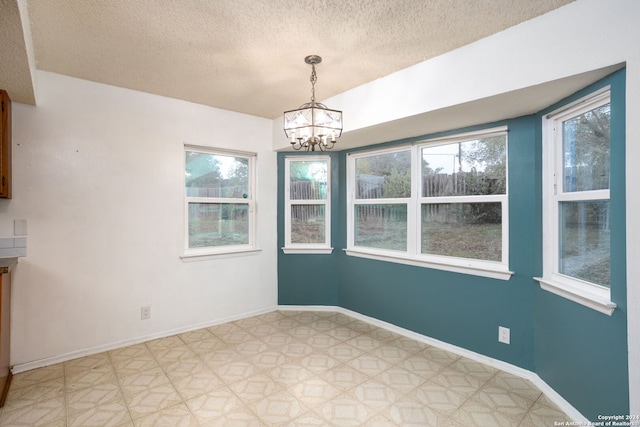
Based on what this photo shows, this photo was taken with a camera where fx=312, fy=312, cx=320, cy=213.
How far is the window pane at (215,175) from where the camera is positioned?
3439mm

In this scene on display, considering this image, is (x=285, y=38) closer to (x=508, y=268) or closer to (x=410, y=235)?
(x=410, y=235)

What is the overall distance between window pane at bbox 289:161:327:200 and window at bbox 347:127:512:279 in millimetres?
377

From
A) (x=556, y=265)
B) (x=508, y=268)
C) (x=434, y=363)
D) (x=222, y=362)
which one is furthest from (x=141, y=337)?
(x=556, y=265)

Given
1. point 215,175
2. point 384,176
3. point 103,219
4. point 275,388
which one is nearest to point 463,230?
point 384,176

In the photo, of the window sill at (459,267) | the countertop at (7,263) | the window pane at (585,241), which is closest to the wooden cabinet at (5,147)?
the countertop at (7,263)

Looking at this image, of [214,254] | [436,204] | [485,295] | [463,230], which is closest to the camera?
[485,295]

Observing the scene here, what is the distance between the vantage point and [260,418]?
1951 millimetres

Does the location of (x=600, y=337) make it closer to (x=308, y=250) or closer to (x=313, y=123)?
(x=313, y=123)

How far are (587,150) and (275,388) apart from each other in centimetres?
267

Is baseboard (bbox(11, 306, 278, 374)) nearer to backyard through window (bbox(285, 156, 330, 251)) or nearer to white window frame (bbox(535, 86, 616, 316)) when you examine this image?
backyard through window (bbox(285, 156, 330, 251))

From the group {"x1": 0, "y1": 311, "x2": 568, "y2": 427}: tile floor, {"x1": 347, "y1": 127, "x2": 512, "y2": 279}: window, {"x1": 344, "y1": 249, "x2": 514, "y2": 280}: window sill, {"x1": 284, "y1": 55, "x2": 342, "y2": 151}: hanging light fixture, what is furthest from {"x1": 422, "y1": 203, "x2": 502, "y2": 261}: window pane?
{"x1": 284, "y1": 55, "x2": 342, "y2": 151}: hanging light fixture

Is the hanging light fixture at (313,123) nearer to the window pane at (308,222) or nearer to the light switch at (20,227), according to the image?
the window pane at (308,222)

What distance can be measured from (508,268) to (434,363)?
1.01 meters

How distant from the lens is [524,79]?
1915mm
